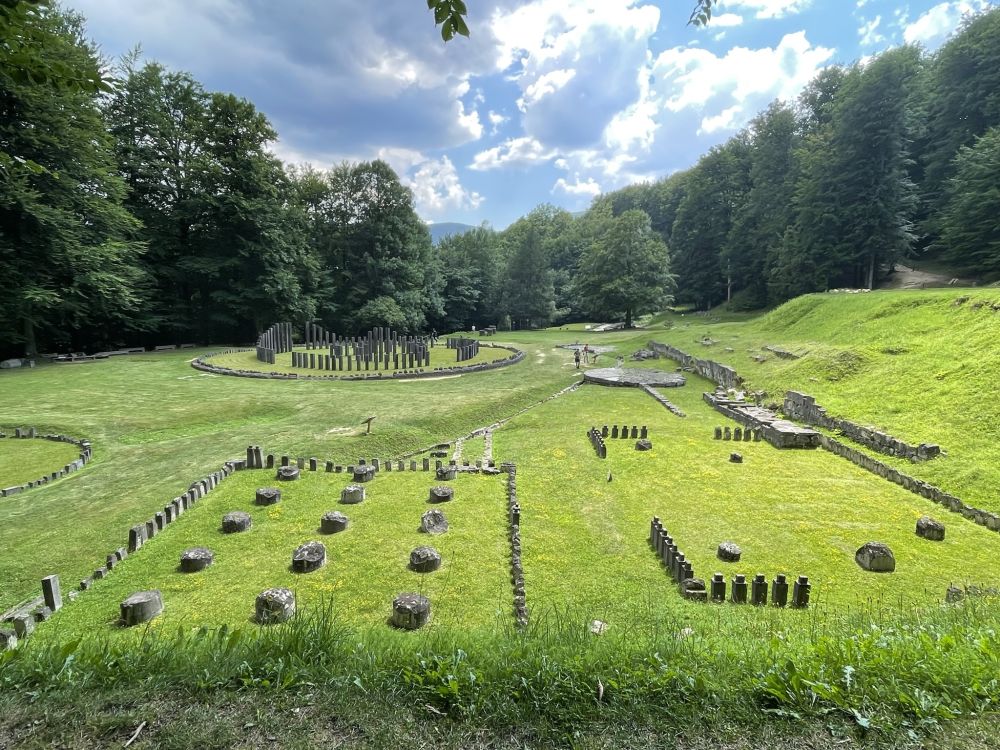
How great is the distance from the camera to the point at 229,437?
45.0 ft

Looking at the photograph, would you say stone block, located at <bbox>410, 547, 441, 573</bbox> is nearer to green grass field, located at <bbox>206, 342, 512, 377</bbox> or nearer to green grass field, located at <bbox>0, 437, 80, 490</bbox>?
green grass field, located at <bbox>0, 437, 80, 490</bbox>

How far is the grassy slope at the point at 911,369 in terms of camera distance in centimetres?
1047

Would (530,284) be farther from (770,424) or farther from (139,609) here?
(139,609)

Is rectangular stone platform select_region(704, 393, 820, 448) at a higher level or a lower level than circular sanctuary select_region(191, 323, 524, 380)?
lower

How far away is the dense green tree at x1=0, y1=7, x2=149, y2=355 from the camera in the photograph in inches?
930

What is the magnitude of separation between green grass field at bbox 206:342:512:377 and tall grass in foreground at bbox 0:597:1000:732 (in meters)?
21.8

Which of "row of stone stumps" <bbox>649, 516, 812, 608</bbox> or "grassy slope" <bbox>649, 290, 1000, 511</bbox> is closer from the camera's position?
"row of stone stumps" <bbox>649, 516, 812, 608</bbox>

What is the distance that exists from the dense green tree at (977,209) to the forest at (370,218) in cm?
12

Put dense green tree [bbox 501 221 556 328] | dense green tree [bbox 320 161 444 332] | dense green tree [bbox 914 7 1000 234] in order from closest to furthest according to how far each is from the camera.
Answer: dense green tree [bbox 914 7 1000 234] → dense green tree [bbox 320 161 444 332] → dense green tree [bbox 501 221 556 328]

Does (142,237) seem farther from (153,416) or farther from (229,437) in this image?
(229,437)

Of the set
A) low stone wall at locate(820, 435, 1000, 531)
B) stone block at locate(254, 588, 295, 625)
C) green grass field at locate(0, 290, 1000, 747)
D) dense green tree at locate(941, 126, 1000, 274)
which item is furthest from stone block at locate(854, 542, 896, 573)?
dense green tree at locate(941, 126, 1000, 274)

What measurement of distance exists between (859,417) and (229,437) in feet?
58.1

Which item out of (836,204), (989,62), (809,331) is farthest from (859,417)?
(989,62)

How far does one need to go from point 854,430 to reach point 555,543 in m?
9.87
